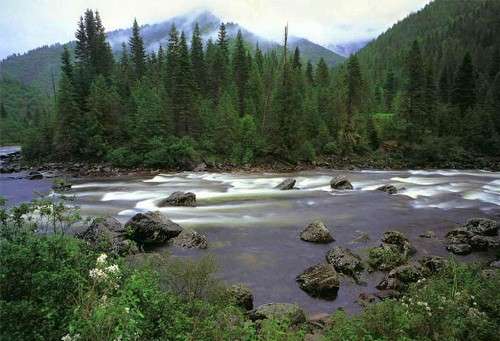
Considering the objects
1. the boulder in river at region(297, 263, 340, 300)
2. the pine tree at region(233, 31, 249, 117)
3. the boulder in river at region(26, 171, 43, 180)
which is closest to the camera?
the boulder in river at region(297, 263, 340, 300)

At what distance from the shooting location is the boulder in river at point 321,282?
17.5 m

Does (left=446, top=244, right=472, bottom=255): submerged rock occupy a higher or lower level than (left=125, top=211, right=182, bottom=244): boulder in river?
lower

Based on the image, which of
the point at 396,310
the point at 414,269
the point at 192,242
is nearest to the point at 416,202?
the point at 414,269

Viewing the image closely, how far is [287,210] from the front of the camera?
3106 cm

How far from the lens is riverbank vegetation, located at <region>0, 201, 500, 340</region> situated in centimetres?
734

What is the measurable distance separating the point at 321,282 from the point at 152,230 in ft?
33.5

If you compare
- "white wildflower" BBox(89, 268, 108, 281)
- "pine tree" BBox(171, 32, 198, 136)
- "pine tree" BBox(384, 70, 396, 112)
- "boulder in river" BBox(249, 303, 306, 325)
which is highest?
"pine tree" BBox(384, 70, 396, 112)

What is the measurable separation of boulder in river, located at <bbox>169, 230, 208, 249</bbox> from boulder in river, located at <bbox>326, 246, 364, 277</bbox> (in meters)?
6.91

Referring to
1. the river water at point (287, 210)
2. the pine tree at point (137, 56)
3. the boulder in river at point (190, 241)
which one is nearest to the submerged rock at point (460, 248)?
the river water at point (287, 210)

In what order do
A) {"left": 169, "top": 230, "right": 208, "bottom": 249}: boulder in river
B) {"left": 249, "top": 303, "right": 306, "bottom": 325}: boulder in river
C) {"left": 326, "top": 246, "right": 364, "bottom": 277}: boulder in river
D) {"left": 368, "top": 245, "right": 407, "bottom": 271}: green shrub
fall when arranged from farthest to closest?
{"left": 169, "top": 230, "right": 208, "bottom": 249}: boulder in river, {"left": 368, "top": 245, "right": 407, "bottom": 271}: green shrub, {"left": 326, "top": 246, "right": 364, "bottom": 277}: boulder in river, {"left": 249, "top": 303, "right": 306, "bottom": 325}: boulder in river

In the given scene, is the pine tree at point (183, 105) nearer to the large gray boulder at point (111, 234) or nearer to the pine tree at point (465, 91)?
the large gray boulder at point (111, 234)

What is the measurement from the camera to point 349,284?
→ 723 inches

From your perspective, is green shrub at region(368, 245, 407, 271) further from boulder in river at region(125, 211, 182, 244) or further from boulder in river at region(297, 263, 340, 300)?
boulder in river at region(125, 211, 182, 244)

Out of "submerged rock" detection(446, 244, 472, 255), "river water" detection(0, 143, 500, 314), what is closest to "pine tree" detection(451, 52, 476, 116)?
"river water" detection(0, 143, 500, 314)
